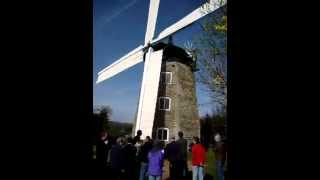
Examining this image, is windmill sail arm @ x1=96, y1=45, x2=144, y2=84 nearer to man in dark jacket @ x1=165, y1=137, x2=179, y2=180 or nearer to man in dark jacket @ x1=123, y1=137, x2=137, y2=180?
man in dark jacket @ x1=165, y1=137, x2=179, y2=180

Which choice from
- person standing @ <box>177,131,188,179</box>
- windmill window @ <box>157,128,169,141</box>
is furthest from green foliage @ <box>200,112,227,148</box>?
person standing @ <box>177,131,188,179</box>

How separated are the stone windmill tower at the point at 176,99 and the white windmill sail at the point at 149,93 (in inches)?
81.8

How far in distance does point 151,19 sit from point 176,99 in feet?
23.3

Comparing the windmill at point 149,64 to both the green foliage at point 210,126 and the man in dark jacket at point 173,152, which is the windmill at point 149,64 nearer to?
the green foliage at point 210,126

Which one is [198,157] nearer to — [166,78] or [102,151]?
[102,151]

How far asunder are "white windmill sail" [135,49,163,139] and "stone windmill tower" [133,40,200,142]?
208cm

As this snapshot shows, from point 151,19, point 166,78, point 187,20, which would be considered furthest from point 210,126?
point 187,20
